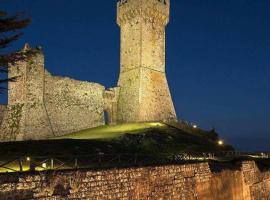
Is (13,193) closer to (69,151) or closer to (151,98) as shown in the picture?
(69,151)

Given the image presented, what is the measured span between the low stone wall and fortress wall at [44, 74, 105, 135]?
21435 millimetres

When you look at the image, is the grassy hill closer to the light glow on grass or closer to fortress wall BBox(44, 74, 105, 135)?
the light glow on grass

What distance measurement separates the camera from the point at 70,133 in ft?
125

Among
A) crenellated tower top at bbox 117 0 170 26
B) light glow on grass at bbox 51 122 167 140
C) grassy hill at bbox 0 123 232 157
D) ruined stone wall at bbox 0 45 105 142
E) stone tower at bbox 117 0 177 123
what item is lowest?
grassy hill at bbox 0 123 232 157

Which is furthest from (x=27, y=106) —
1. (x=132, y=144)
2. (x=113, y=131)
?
(x=132, y=144)

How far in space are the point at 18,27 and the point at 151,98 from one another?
112 ft

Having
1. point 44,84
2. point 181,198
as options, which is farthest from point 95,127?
point 181,198

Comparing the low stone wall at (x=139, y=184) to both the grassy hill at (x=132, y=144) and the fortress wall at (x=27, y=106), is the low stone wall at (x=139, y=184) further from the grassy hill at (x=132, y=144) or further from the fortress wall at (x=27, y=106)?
the fortress wall at (x=27, y=106)

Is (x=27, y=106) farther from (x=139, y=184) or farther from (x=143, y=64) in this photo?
(x=139, y=184)

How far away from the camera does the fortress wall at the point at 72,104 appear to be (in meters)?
37.0

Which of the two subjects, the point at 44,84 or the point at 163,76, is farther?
the point at 163,76

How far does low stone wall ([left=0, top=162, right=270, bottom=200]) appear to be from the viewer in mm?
9508

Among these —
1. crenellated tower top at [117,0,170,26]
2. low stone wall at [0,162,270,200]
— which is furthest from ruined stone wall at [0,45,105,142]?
low stone wall at [0,162,270,200]

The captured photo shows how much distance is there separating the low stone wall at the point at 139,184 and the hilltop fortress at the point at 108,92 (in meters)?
20.4
